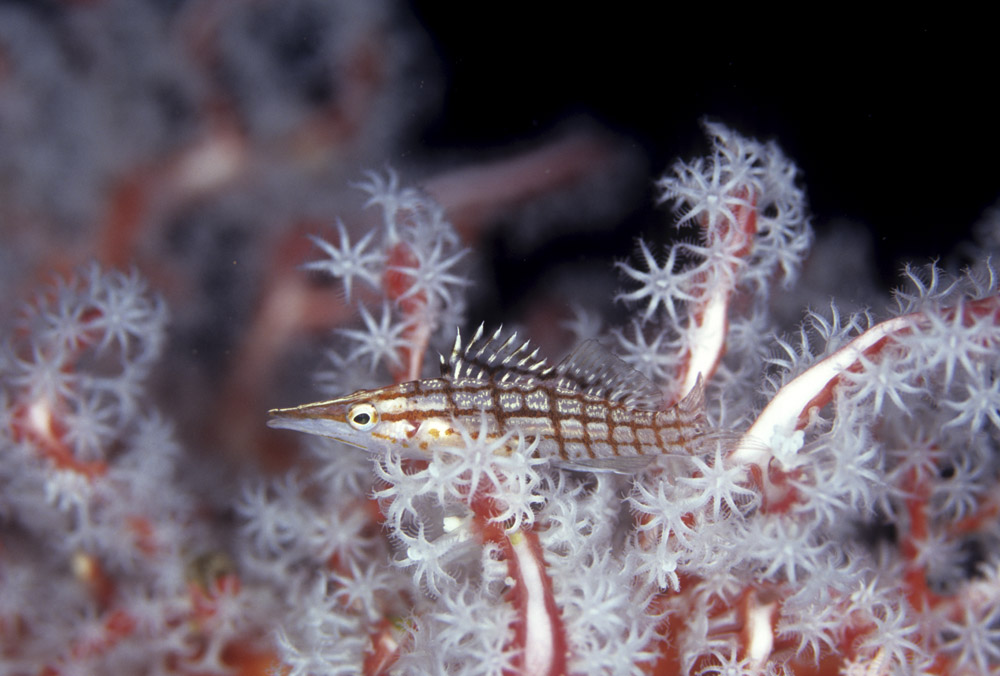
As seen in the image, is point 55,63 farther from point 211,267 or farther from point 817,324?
point 817,324

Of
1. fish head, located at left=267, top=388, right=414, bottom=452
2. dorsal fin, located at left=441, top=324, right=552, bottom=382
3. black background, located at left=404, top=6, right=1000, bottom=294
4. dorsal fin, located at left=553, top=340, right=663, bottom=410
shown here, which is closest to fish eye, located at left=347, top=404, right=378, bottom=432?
fish head, located at left=267, top=388, right=414, bottom=452

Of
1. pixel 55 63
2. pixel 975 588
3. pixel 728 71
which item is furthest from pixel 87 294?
pixel 975 588

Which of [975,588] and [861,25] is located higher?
[861,25]

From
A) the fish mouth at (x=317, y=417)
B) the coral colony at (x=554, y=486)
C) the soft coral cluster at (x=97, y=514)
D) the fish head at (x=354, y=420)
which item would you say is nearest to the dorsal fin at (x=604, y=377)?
the coral colony at (x=554, y=486)

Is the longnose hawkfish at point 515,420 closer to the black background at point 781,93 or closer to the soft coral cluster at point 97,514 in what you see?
the soft coral cluster at point 97,514

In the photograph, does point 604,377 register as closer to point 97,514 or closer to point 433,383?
point 433,383

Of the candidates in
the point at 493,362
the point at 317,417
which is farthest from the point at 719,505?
the point at 317,417

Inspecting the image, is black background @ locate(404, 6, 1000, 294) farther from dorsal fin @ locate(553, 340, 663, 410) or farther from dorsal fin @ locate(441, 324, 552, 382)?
dorsal fin @ locate(441, 324, 552, 382)
